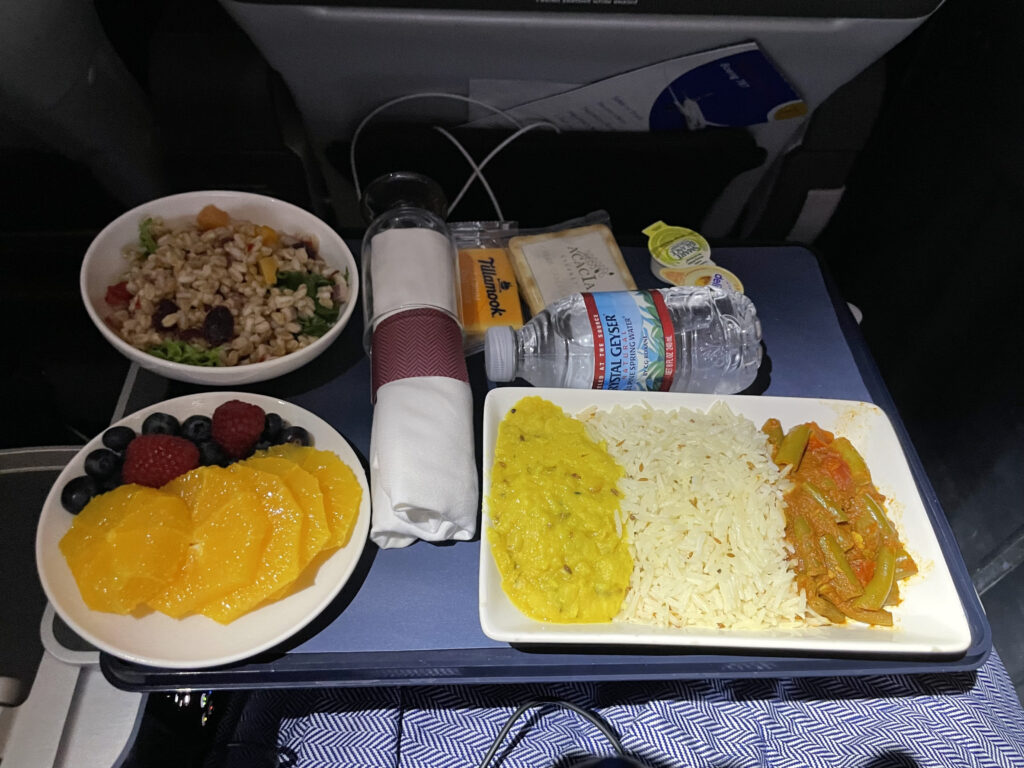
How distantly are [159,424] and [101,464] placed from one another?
91 millimetres

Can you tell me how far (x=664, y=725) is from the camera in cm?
117

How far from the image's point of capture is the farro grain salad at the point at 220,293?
110 cm

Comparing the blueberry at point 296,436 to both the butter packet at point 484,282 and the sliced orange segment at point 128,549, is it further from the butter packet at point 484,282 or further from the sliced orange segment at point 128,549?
the butter packet at point 484,282

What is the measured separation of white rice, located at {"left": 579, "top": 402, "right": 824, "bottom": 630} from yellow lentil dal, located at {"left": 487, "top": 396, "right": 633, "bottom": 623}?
0.03m

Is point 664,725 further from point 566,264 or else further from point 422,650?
point 566,264

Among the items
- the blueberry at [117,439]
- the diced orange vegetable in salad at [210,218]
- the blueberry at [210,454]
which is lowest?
the blueberry at [117,439]

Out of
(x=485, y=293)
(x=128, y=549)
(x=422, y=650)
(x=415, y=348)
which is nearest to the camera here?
(x=128, y=549)

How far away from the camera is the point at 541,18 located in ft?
3.56

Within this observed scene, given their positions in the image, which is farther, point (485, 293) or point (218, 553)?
point (485, 293)

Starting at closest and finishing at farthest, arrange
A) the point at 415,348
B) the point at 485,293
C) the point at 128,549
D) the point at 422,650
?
the point at 128,549, the point at 422,650, the point at 415,348, the point at 485,293

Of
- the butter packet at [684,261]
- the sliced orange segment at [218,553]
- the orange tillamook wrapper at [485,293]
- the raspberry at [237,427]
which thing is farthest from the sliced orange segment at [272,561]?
the butter packet at [684,261]

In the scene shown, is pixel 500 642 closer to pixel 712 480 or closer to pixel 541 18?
pixel 712 480

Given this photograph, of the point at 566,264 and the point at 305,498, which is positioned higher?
the point at 566,264

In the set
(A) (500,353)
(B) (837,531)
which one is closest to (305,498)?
(A) (500,353)
